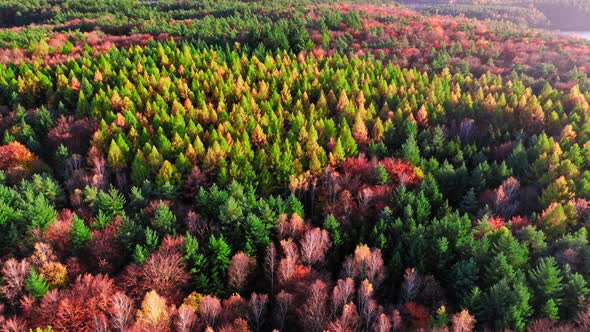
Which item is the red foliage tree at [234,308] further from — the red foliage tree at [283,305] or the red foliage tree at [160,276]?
the red foliage tree at [160,276]

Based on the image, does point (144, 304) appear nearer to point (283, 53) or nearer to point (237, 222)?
point (237, 222)

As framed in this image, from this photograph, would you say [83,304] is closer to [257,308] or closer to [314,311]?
[257,308]

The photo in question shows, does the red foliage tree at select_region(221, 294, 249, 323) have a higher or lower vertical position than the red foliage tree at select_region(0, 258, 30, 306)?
lower

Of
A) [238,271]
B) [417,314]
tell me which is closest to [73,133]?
[238,271]

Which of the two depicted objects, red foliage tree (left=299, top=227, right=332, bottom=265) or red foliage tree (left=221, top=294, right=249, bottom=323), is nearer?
red foliage tree (left=221, top=294, right=249, bottom=323)

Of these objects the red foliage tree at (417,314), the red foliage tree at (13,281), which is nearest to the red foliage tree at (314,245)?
the red foliage tree at (417,314)

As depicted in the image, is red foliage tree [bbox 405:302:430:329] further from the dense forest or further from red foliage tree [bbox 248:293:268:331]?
red foliage tree [bbox 248:293:268:331]

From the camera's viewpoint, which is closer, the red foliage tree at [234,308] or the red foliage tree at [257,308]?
the red foliage tree at [234,308]

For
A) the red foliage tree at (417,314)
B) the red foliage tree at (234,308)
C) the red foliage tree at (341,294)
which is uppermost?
the red foliage tree at (341,294)

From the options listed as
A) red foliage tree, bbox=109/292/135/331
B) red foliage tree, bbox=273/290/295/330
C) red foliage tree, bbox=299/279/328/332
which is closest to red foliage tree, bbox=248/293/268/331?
red foliage tree, bbox=273/290/295/330
